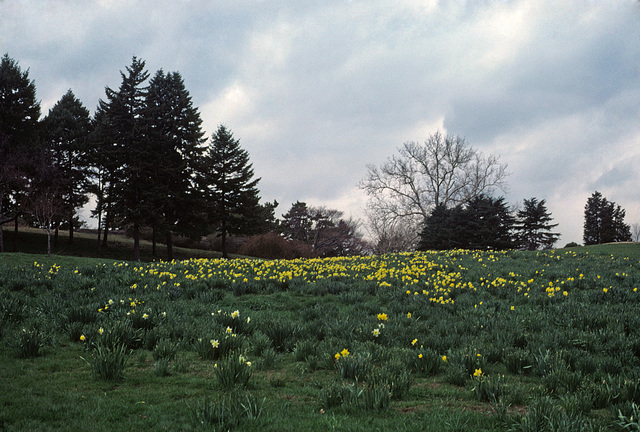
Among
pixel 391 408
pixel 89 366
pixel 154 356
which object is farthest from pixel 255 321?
pixel 391 408

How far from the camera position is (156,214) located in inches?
1188

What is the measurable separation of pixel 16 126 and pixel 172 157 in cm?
1233

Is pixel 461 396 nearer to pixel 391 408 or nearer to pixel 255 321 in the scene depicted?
pixel 391 408

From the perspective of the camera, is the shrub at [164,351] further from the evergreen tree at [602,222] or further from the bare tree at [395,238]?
the evergreen tree at [602,222]

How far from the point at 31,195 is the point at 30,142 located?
4.48 m

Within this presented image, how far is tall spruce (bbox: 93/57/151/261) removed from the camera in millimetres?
30828

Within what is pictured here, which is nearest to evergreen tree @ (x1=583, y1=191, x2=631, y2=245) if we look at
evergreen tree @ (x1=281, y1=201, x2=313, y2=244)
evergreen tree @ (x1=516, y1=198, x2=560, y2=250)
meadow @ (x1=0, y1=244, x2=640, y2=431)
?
evergreen tree @ (x1=516, y1=198, x2=560, y2=250)

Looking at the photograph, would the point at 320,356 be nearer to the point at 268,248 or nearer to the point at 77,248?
the point at 268,248

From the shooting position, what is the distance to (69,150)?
121ft

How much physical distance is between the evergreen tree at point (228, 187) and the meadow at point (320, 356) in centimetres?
2775

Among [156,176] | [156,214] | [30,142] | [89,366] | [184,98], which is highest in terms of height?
[184,98]

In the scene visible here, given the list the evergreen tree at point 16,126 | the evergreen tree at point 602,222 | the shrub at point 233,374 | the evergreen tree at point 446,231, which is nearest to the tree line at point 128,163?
the evergreen tree at point 16,126

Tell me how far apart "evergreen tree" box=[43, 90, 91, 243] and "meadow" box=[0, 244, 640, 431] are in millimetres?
32256

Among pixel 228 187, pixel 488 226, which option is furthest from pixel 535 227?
pixel 228 187
